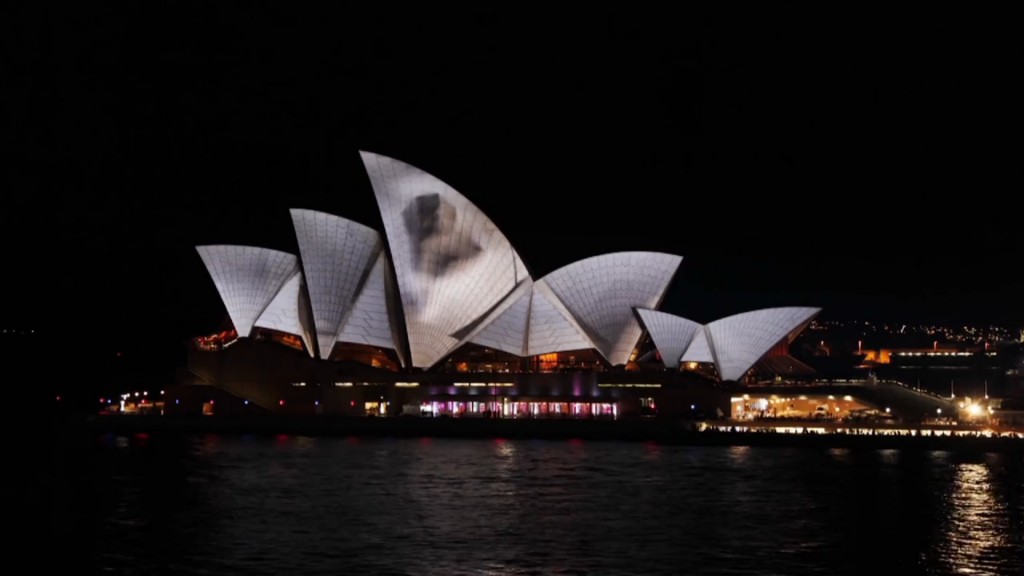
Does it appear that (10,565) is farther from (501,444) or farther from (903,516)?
(501,444)

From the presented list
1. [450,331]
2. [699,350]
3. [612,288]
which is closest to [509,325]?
[450,331]

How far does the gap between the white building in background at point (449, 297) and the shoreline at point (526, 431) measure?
448cm

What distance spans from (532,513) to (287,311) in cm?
3547

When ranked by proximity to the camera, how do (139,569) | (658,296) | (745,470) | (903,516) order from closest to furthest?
(139,569)
(903,516)
(745,470)
(658,296)

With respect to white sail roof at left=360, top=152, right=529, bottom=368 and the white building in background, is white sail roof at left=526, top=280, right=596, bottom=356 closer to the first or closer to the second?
the white building in background

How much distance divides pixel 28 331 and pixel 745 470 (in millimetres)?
73198

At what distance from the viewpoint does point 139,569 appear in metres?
22.3

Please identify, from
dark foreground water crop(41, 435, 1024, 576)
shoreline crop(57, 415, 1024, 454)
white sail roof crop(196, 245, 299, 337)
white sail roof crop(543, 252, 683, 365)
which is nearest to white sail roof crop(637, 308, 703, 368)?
white sail roof crop(543, 252, 683, 365)

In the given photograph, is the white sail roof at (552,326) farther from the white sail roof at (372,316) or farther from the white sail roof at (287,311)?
the white sail roof at (287,311)

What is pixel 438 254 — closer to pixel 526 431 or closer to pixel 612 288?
pixel 612 288

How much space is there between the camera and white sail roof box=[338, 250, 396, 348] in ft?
196

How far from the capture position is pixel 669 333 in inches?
2430

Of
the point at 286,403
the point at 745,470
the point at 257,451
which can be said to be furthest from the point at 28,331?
the point at 745,470

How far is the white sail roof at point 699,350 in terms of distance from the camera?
204ft
